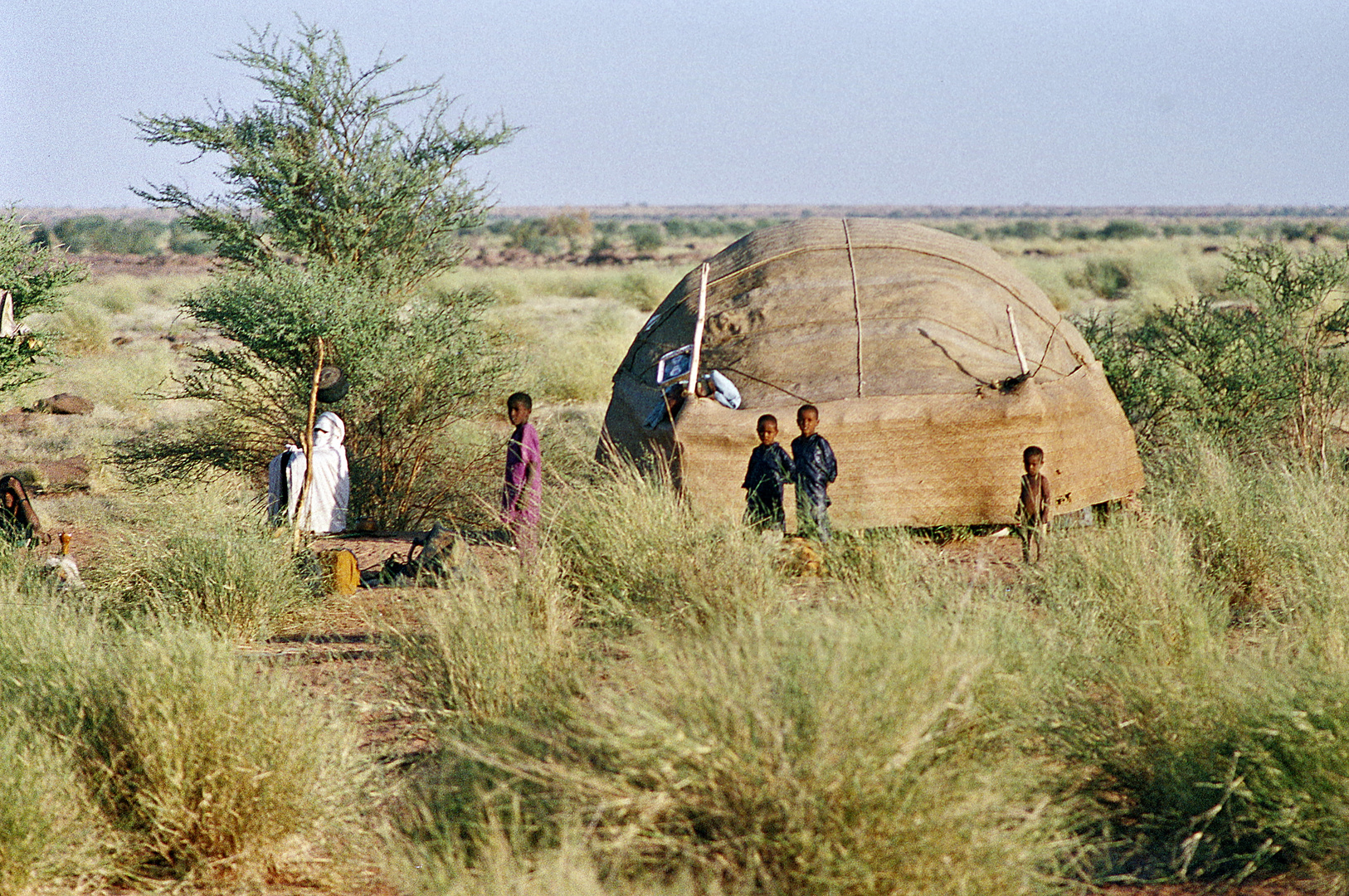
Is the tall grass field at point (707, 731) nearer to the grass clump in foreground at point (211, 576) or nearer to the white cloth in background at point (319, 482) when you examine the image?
the grass clump in foreground at point (211, 576)

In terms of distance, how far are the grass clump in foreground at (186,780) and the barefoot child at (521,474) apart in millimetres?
2657

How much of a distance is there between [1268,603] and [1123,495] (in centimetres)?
206

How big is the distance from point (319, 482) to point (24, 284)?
3.02 metres

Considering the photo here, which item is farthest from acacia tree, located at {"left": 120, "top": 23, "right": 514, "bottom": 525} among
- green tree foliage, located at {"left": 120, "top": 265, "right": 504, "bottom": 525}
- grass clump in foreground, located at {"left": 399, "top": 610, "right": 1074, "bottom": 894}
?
grass clump in foreground, located at {"left": 399, "top": 610, "right": 1074, "bottom": 894}

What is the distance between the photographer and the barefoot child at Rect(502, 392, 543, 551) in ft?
23.8

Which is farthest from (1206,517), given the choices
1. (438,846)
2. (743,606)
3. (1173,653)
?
(438,846)

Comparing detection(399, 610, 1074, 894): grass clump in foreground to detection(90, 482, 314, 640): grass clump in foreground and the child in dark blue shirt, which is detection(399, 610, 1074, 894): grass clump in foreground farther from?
detection(90, 482, 314, 640): grass clump in foreground

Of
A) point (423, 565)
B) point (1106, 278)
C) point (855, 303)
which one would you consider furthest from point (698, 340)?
point (1106, 278)

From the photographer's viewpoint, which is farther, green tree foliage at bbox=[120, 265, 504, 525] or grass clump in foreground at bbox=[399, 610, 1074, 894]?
green tree foliage at bbox=[120, 265, 504, 525]

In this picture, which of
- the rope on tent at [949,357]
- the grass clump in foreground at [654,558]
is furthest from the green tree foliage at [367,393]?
the rope on tent at [949,357]

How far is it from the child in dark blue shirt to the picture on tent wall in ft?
4.38

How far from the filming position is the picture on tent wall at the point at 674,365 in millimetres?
8617

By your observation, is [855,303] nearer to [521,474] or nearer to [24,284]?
[521,474]

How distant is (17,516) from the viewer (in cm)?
832
